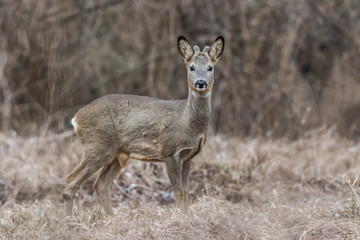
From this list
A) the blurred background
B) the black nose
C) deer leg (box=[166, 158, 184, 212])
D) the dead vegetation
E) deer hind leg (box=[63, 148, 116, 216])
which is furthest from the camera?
the blurred background

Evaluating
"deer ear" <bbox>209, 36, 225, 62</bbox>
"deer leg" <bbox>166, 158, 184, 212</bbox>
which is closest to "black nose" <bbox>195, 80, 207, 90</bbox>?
"deer ear" <bbox>209, 36, 225, 62</bbox>

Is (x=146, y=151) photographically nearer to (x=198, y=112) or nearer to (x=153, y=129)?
(x=153, y=129)

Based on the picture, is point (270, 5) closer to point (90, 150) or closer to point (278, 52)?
point (278, 52)

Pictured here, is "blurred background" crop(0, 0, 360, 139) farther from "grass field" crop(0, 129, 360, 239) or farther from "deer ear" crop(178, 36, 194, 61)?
"deer ear" crop(178, 36, 194, 61)

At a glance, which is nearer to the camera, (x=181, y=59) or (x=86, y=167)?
(x=86, y=167)

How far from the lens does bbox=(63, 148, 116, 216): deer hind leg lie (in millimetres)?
6363

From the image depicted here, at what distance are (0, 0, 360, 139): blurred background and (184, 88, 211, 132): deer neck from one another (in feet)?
16.9

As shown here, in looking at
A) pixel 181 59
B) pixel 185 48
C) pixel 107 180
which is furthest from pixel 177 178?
pixel 181 59

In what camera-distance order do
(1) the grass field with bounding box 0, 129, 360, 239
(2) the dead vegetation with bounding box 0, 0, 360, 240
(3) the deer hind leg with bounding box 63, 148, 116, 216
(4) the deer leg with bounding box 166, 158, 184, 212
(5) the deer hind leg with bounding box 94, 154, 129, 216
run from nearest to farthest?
1. (1) the grass field with bounding box 0, 129, 360, 239
2. (4) the deer leg with bounding box 166, 158, 184, 212
3. (3) the deer hind leg with bounding box 63, 148, 116, 216
4. (5) the deer hind leg with bounding box 94, 154, 129, 216
5. (2) the dead vegetation with bounding box 0, 0, 360, 240

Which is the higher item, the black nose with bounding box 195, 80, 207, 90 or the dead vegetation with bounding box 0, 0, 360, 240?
the black nose with bounding box 195, 80, 207, 90

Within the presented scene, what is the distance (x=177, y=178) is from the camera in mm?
6266

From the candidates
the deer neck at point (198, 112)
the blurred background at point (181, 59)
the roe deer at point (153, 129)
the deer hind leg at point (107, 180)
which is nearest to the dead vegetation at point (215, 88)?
the blurred background at point (181, 59)

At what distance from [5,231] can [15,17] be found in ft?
21.1

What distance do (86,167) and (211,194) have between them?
1940mm
